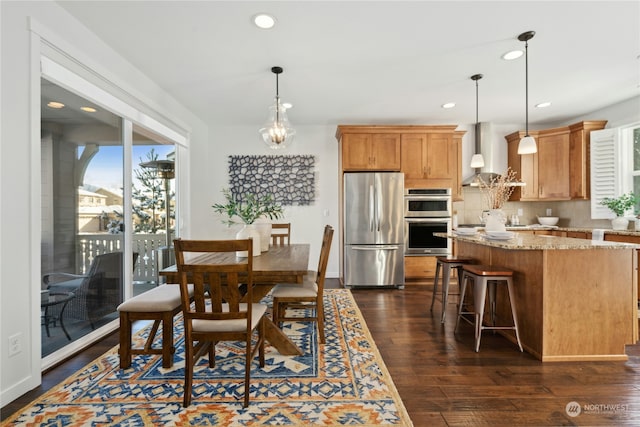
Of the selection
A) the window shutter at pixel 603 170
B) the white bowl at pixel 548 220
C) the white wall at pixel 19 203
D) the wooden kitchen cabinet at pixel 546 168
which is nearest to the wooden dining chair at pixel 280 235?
the white wall at pixel 19 203

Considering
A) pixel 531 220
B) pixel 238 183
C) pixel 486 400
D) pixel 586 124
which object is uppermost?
pixel 586 124

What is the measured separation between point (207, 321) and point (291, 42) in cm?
231

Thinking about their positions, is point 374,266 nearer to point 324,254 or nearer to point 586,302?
point 324,254

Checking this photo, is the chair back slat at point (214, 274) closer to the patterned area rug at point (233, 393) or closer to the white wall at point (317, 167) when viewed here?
the patterned area rug at point (233, 393)

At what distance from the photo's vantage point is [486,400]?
1.81 metres

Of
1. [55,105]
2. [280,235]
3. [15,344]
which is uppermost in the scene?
[55,105]

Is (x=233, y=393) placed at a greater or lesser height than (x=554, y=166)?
lesser

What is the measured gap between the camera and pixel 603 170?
4.39 meters

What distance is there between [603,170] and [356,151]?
3.49 metres

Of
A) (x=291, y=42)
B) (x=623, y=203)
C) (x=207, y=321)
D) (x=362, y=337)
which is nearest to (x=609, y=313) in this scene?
(x=362, y=337)

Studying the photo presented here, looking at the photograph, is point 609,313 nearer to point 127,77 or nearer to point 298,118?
point 298,118

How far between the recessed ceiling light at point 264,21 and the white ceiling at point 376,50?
0.05 metres

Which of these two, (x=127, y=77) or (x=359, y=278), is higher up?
(x=127, y=77)

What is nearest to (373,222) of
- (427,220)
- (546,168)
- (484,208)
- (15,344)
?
(427,220)
